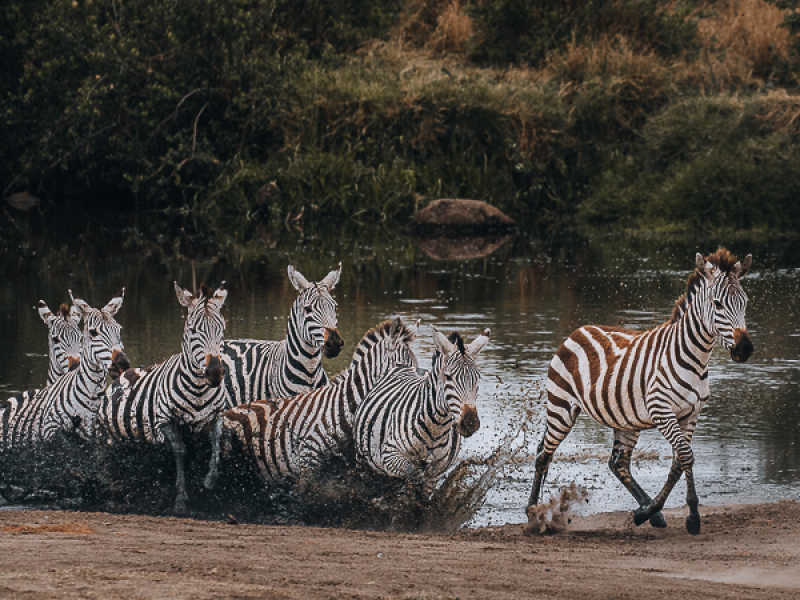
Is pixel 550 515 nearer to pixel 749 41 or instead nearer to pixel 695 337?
pixel 695 337

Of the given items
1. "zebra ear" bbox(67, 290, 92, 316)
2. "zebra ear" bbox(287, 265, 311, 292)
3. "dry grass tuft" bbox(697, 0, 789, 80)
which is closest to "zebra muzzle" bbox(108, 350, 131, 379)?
"zebra ear" bbox(67, 290, 92, 316)

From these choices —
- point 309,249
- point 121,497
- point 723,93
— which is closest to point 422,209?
point 309,249

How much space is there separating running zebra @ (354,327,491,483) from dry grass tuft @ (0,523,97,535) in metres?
2.26

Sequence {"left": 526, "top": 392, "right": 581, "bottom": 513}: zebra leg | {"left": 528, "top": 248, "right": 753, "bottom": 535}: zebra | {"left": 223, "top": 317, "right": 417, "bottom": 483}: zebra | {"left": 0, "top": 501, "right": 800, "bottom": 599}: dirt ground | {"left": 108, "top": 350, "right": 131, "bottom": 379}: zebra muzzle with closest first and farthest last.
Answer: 1. {"left": 0, "top": 501, "right": 800, "bottom": 599}: dirt ground
2. {"left": 528, "top": 248, "right": 753, "bottom": 535}: zebra
3. {"left": 223, "top": 317, "right": 417, "bottom": 483}: zebra
4. {"left": 526, "top": 392, "right": 581, "bottom": 513}: zebra leg
5. {"left": 108, "top": 350, "right": 131, "bottom": 379}: zebra muzzle

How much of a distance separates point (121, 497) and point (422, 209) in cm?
2489

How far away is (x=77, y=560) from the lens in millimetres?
6762

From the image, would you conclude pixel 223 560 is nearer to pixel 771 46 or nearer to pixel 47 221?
pixel 47 221

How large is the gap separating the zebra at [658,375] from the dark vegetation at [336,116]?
24.2 m

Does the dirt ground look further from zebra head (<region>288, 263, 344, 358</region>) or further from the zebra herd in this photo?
zebra head (<region>288, 263, 344, 358</region>)

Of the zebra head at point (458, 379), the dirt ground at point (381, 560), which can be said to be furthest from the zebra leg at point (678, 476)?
the zebra head at point (458, 379)

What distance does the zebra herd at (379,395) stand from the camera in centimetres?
930

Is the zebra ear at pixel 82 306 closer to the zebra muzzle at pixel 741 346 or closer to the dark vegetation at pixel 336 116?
the zebra muzzle at pixel 741 346

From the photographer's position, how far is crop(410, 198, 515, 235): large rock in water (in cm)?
3362

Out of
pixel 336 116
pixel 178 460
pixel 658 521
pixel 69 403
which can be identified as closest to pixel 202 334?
pixel 178 460
